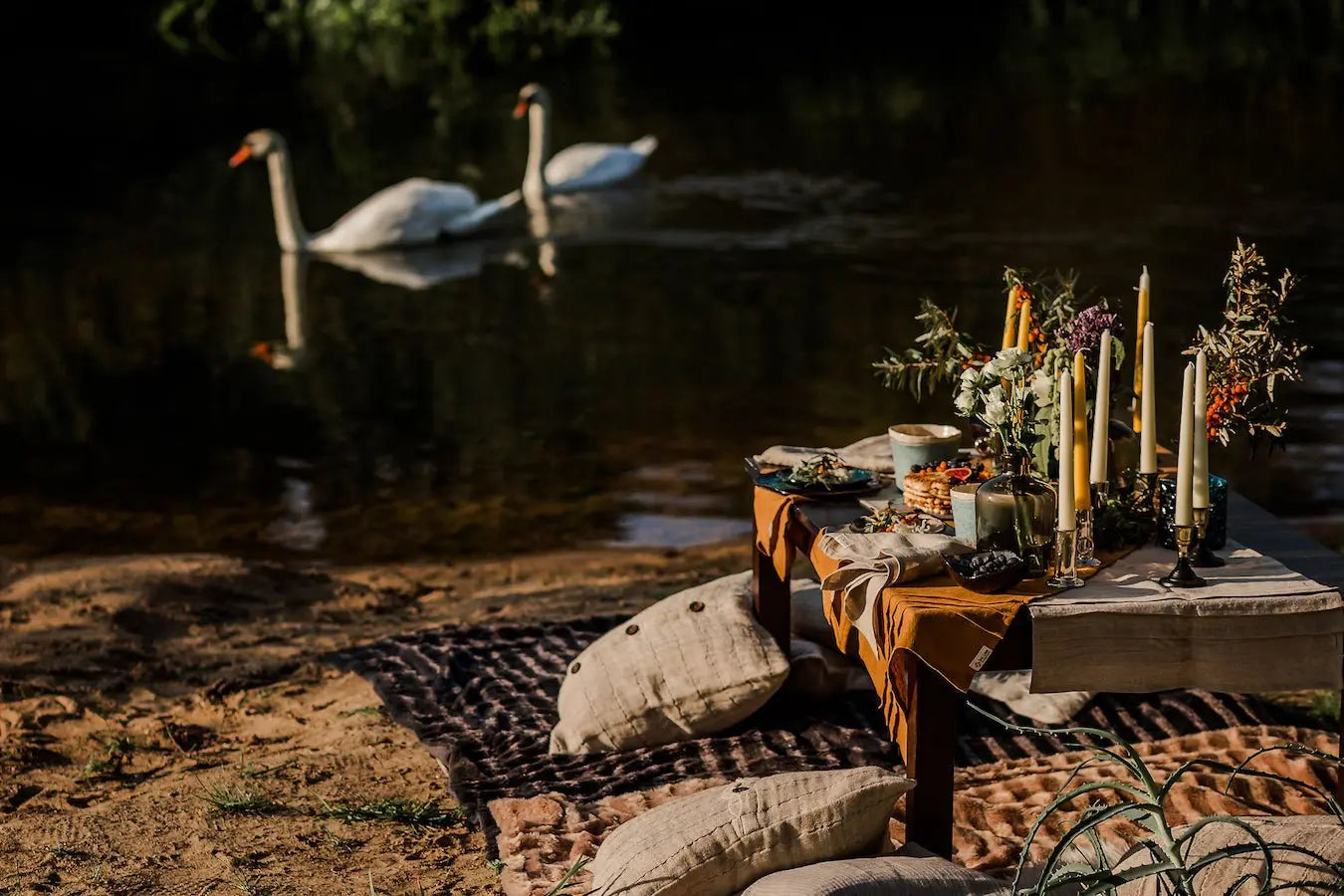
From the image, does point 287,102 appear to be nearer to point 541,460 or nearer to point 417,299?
point 417,299

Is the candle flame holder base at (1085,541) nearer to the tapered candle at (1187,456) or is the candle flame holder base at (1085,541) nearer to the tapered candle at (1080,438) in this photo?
the tapered candle at (1080,438)

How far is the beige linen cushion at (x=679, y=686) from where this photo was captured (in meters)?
5.18

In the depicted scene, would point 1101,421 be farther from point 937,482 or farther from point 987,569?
point 937,482

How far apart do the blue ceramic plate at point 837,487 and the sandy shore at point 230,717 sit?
122 cm

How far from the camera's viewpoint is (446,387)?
10938mm

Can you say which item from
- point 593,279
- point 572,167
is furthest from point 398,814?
point 572,167

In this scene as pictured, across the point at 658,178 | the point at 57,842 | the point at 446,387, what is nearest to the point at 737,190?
the point at 658,178

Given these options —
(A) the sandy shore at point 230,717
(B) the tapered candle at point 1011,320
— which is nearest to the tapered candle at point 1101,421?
(B) the tapered candle at point 1011,320

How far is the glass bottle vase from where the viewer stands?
13.8ft

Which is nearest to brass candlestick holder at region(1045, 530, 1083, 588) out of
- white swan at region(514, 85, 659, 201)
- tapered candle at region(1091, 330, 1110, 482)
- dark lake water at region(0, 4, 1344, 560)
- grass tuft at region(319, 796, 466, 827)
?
tapered candle at region(1091, 330, 1110, 482)

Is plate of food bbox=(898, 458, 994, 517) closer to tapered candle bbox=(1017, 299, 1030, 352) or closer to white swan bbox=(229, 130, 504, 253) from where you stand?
tapered candle bbox=(1017, 299, 1030, 352)

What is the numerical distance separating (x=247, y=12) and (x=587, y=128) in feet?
52.1

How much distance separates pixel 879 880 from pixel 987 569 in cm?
77

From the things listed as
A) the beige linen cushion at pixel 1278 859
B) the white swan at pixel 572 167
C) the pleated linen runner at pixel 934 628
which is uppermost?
the white swan at pixel 572 167
